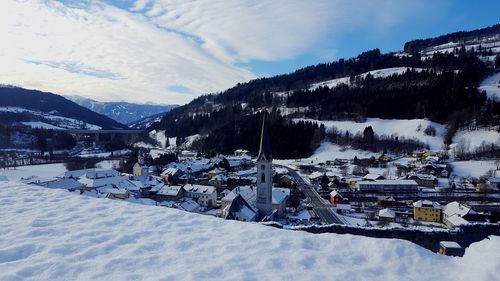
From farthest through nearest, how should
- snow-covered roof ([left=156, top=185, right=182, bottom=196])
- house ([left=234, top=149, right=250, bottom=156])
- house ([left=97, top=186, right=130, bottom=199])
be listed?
house ([left=234, top=149, right=250, bottom=156]), snow-covered roof ([left=156, top=185, right=182, bottom=196]), house ([left=97, top=186, right=130, bottom=199])

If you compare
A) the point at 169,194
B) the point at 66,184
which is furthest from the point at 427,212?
the point at 66,184

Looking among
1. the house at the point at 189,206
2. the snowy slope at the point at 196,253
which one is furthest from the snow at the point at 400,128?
the snowy slope at the point at 196,253

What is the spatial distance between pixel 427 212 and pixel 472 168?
21.9 metres

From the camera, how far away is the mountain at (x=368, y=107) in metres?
58.9

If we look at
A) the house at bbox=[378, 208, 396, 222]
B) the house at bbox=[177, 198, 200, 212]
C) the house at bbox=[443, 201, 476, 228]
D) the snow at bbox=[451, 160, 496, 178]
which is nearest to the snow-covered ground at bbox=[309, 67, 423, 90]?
the snow at bbox=[451, 160, 496, 178]

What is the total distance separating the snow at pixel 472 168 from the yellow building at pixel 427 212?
61.1 feet

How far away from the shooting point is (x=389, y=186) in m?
34.2

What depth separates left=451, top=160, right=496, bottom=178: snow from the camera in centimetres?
4009

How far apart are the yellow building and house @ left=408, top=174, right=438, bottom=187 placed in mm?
12372

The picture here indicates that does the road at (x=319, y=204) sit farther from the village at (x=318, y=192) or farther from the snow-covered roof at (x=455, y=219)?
the snow-covered roof at (x=455, y=219)

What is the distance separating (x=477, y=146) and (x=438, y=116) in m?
14.3

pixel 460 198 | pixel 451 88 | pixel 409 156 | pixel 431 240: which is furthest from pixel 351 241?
pixel 451 88

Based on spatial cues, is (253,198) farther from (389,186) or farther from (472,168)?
(472,168)

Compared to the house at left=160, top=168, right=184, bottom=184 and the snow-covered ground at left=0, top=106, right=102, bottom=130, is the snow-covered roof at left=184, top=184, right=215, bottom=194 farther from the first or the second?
the snow-covered ground at left=0, top=106, right=102, bottom=130
